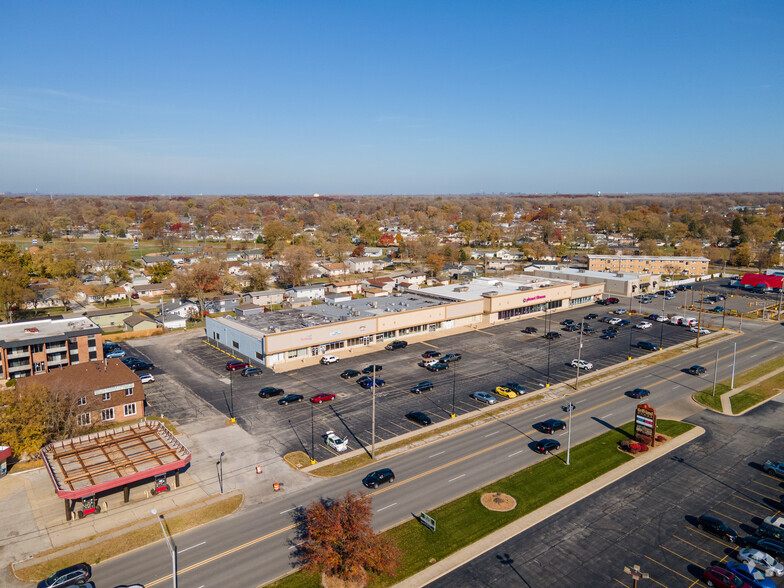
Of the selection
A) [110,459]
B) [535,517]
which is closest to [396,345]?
[535,517]

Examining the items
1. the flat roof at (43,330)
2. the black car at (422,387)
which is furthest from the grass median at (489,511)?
the flat roof at (43,330)

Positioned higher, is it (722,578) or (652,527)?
(722,578)

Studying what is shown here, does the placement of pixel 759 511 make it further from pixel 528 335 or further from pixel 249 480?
pixel 528 335

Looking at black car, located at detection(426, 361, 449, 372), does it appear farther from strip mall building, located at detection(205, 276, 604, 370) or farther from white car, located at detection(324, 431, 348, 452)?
white car, located at detection(324, 431, 348, 452)

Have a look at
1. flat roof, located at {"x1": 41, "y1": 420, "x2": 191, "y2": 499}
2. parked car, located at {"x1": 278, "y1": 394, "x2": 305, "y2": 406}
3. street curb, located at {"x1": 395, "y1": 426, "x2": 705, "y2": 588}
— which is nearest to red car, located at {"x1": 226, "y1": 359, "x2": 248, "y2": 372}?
parked car, located at {"x1": 278, "y1": 394, "x2": 305, "y2": 406}

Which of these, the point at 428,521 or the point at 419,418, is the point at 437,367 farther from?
the point at 428,521

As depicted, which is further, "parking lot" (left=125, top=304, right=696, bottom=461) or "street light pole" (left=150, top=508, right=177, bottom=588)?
"parking lot" (left=125, top=304, right=696, bottom=461)
